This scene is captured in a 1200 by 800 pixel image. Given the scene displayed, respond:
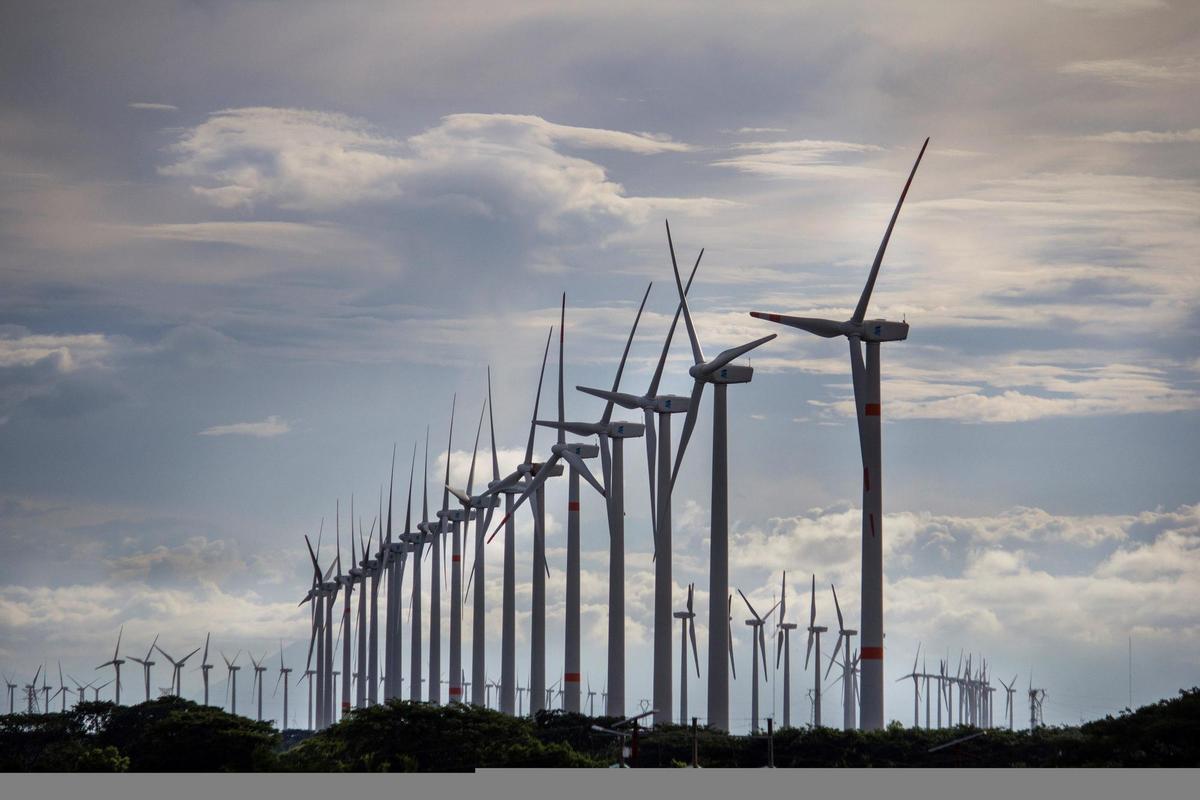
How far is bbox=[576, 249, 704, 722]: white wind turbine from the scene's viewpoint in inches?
4601

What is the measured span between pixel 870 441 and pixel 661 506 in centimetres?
2920

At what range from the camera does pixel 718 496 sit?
10625 cm

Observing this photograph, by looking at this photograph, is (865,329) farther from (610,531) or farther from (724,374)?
(610,531)

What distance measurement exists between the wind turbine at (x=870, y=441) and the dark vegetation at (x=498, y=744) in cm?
435

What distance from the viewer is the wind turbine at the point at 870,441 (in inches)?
3519

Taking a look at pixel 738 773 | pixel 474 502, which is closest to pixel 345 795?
pixel 738 773

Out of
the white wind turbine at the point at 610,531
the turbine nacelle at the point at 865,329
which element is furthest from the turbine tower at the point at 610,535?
the turbine nacelle at the point at 865,329

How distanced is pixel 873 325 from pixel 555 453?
49.6m

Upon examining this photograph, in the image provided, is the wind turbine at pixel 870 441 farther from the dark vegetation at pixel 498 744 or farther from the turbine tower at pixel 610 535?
the turbine tower at pixel 610 535

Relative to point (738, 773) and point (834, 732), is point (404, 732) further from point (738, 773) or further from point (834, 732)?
point (738, 773)

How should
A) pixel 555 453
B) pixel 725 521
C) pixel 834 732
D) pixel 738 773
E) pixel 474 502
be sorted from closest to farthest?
1. pixel 738 773
2. pixel 834 732
3. pixel 725 521
4. pixel 555 453
5. pixel 474 502

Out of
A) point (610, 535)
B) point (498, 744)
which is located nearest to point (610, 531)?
point (610, 535)

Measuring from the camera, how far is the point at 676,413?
12525 cm

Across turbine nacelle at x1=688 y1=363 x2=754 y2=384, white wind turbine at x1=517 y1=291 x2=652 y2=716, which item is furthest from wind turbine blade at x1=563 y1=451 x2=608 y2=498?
turbine nacelle at x1=688 y1=363 x2=754 y2=384
